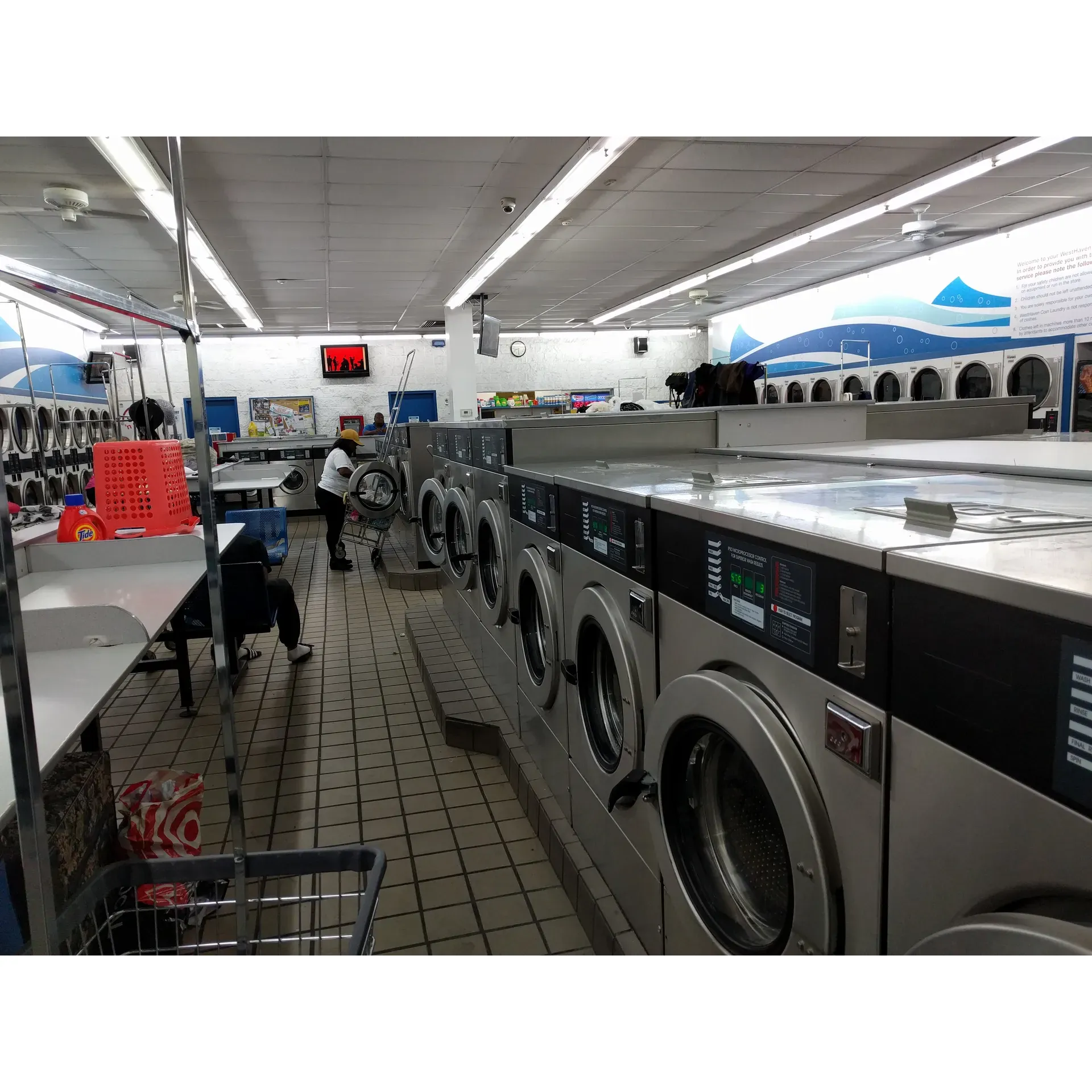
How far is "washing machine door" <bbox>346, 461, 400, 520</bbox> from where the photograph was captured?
793cm

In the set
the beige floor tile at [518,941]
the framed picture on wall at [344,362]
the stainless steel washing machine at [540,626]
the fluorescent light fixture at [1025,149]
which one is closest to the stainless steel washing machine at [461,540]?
the stainless steel washing machine at [540,626]

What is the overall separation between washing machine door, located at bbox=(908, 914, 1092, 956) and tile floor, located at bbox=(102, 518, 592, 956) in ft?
5.33

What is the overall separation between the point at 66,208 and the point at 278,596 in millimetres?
3716

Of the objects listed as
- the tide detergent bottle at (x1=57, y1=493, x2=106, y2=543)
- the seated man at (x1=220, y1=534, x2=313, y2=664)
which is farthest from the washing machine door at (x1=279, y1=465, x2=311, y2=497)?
the tide detergent bottle at (x1=57, y1=493, x2=106, y2=543)

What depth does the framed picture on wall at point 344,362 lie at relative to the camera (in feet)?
49.9

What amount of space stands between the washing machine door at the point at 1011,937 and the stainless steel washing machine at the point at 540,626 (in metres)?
1.75

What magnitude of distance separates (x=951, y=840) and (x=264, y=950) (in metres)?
2.00

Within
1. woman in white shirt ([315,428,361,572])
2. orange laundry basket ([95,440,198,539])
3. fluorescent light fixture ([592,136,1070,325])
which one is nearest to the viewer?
orange laundry basket ([95,440,198,539])

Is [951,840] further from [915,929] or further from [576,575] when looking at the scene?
[576,575]

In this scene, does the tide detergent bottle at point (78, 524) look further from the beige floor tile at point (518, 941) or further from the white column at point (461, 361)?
the white column at point (461, 361)

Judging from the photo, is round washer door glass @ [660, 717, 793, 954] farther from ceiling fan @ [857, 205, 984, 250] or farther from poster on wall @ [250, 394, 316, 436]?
poster on wall @ [250, 394, 316, 436]

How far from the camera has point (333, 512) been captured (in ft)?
27.5

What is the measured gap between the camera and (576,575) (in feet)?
8.06
